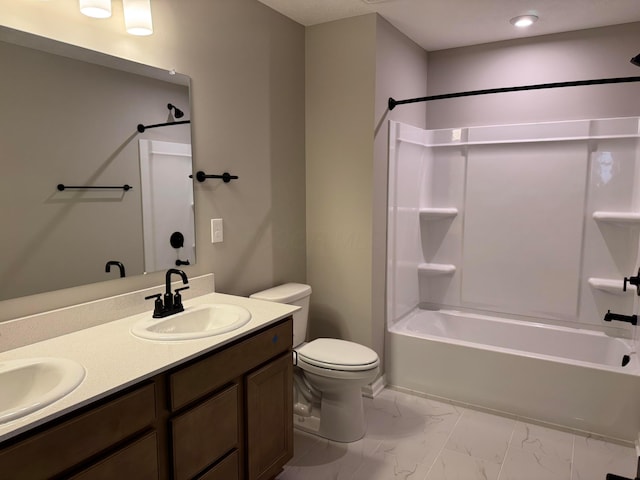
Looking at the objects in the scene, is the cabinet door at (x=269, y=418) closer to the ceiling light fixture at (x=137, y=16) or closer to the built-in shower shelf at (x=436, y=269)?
the ceiling light fixture at (x=137, y=16)

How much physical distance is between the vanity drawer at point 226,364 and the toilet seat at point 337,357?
1.38 ft

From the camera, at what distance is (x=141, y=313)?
2.00 metres

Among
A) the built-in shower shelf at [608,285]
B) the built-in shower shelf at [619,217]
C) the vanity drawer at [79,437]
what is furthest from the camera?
the built-in shower shelf at [608,285]

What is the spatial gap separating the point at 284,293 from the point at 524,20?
2.23m

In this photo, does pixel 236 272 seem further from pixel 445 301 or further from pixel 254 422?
pixel 445 301

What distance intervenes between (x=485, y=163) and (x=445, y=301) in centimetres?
113

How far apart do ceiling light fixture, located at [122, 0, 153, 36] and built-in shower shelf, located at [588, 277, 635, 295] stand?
3089mm

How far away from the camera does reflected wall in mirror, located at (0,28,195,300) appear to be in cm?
154

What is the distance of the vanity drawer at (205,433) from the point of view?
4.97 feet

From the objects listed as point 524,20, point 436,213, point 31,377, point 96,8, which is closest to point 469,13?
point 524,20

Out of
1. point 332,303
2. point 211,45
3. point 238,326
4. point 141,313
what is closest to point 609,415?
point 332,303

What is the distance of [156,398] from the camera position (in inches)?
56.2

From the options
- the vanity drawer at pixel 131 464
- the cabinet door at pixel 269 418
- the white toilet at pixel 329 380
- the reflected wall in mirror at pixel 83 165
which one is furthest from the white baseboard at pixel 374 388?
the vanity drawer at pixel 131 464

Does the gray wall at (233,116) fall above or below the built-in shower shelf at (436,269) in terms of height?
above
